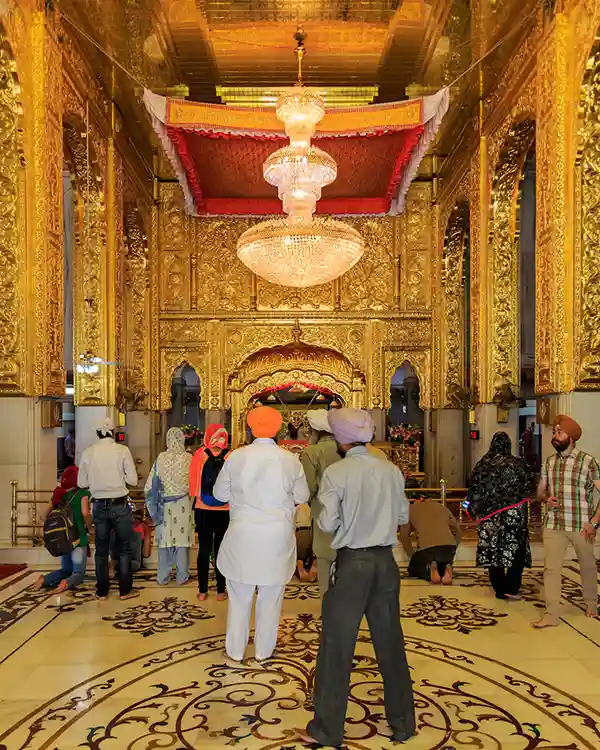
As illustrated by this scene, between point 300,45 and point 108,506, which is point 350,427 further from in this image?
point 300,45

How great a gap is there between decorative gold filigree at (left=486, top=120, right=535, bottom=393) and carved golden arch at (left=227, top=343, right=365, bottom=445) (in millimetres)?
3663

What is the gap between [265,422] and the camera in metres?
3.91

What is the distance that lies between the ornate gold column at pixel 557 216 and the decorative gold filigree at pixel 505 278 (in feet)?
7.81

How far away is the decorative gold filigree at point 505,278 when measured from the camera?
917 centimetres

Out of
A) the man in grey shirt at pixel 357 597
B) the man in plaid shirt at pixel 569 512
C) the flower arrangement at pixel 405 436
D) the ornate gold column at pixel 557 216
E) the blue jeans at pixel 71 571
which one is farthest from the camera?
the flower arrangement at pixel 405 436

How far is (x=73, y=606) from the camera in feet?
16.8

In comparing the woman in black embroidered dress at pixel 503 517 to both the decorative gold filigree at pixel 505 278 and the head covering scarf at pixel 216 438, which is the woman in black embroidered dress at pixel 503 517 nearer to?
the head covering scarf at pixel 216 438

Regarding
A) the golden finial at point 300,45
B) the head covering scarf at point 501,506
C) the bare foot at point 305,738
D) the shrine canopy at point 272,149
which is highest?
the golden finial at point 300,45

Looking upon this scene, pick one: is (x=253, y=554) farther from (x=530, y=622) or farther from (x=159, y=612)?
(x=530, y=622)

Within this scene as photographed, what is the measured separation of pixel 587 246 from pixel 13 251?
17.4 ft

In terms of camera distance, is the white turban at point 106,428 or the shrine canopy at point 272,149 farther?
the shrine canopy at point 272,149

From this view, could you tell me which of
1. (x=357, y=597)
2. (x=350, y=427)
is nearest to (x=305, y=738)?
(x=357, y=597)

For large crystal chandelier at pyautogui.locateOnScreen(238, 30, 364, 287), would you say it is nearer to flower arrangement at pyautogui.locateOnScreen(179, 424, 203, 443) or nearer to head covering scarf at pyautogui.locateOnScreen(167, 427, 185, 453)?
head covering scarf at pyautogui.locateOnScreen(167, 427, 185, 453)

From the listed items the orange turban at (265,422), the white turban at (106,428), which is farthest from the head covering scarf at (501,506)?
the white turban at (106,428)
